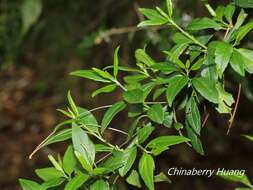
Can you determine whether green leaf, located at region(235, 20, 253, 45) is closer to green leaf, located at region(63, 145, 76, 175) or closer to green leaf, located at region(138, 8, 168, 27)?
green leaf, located at region(138, 8, 168, 27)

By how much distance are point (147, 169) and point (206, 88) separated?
0.48 feet

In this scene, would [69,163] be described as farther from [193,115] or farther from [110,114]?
[193,115]

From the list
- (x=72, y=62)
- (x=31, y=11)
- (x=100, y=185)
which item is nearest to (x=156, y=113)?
(x=100, y=185)

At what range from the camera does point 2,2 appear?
102 inches

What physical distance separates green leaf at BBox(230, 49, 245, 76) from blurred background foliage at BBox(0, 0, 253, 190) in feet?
2.18

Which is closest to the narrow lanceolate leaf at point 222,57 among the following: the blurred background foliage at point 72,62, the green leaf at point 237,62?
the green leaf at point 237,62

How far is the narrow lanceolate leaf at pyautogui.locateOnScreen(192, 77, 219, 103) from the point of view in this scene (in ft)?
2.51

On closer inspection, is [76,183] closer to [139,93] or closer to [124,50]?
[139,93]

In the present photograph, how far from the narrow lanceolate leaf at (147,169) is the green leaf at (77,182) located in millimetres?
82

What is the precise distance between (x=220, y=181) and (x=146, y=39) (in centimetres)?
130

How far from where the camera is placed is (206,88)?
77 cm

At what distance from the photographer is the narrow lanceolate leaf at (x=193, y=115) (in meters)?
0.81

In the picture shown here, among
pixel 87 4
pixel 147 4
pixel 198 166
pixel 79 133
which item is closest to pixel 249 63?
pixel 79 133

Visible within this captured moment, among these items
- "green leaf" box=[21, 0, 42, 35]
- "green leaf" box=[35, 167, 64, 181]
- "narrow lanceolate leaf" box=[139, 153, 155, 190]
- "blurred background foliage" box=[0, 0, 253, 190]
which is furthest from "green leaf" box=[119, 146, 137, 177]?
"green leaf" box=[21, 0, 42, 35]
